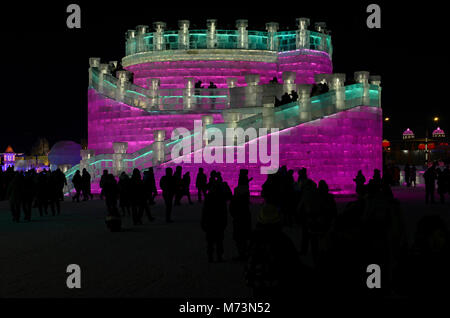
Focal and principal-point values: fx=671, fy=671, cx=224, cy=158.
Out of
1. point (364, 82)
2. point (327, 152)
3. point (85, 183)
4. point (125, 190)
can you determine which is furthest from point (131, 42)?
point (125, 190)

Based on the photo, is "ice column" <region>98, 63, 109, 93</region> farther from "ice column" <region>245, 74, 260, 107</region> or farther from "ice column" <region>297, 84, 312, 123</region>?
"ice column" <region>297, 84, 312, 123</region>

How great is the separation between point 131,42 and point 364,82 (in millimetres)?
15788

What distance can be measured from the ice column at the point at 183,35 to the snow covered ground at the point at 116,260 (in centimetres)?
2033

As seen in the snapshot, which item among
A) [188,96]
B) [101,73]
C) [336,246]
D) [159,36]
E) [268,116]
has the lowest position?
[336,246]

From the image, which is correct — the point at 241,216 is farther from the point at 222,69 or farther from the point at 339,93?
the point at 222,69

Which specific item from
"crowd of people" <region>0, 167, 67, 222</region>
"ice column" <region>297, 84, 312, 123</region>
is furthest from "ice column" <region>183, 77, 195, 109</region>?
"crowd of people" <region>0, 167, 67, 222</region>

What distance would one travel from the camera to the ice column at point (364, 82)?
3058 cm

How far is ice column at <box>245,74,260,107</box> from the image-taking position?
102 feet

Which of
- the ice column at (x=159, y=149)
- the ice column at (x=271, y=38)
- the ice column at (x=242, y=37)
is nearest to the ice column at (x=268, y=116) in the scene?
the ice column at (x=159, y=149)

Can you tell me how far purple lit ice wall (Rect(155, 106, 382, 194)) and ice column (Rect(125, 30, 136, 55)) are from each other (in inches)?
490

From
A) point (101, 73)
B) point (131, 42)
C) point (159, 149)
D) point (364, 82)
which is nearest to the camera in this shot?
point (159, 149)

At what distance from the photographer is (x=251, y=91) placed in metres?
31.2
